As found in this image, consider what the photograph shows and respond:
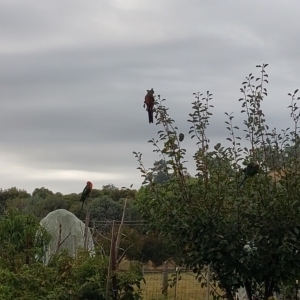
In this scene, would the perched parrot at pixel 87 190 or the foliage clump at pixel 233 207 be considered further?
the perched parrot at pixel 87 190

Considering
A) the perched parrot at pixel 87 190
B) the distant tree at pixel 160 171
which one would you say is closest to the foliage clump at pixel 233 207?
the distant tree at pixel 160 171

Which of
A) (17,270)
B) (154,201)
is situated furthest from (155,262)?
(154,201)

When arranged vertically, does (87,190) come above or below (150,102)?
below

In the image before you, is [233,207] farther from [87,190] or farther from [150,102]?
[87,190]

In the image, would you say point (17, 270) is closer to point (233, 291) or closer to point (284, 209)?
point (233, 291)

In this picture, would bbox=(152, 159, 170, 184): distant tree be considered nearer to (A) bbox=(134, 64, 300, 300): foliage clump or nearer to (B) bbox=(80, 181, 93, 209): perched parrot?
(A) bbox=(134, 64, 300, 300): foliage clump

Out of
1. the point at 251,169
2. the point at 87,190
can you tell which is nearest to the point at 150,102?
the point at 251,169

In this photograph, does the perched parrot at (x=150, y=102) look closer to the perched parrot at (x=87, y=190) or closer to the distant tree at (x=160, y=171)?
the distant tree at (x=160, y=171)

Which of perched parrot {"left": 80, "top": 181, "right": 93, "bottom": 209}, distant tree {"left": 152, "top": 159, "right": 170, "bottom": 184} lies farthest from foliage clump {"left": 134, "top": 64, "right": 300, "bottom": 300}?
perched parrot {"left": 80, "top": 181, "right": 93, "bottom": 209}

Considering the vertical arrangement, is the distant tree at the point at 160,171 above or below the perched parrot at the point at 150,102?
below

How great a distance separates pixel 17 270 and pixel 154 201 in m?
2.18

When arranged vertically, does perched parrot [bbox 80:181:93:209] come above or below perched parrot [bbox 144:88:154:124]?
below

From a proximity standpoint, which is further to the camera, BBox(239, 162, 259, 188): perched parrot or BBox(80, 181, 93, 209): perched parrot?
BBox(80, 181, 93, 209): perched parrot

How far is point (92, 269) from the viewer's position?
6.18m
